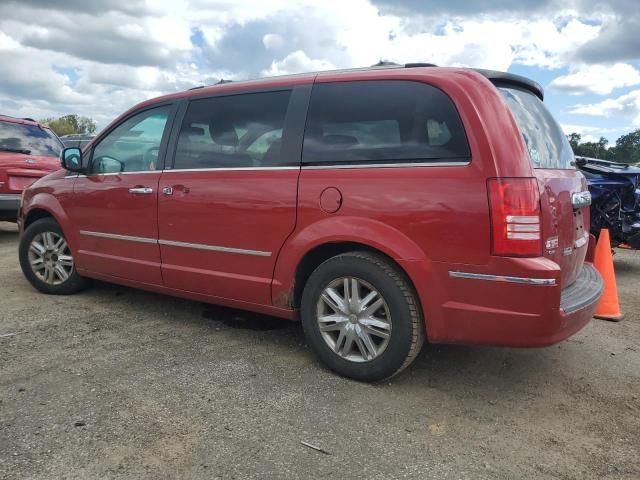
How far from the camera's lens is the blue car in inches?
260

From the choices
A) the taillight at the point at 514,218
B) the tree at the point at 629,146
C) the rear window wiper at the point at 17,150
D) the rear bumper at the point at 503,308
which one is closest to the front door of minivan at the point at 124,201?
the rear bumper at the point at 503,308

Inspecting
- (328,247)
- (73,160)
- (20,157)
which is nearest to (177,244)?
(328,247)

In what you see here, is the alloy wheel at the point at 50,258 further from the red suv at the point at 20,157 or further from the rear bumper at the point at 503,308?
the rear bumper at the point at 503,308

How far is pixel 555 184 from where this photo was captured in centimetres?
296

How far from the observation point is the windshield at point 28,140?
8.17 metres

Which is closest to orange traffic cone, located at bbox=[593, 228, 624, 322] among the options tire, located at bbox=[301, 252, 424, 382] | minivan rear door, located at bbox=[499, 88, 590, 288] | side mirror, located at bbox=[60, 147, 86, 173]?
minivan rear door, located at bbox=[499, 88, 590, 288]

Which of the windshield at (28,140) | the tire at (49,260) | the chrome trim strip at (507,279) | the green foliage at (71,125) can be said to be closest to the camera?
the chrome trim strip at (507,279)

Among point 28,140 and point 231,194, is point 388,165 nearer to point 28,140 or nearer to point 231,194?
point 231,194

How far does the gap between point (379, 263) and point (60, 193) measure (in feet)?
10.7

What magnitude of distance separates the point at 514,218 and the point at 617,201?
4.85 meters

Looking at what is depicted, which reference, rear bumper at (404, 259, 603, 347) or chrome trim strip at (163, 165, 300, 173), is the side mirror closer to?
chrome trim strip at (163, 165, 300, 173)

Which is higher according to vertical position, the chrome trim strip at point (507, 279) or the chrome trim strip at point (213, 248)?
the chrome trim strip at point (213, 248)

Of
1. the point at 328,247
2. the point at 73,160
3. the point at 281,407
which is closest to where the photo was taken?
the point at 281,407

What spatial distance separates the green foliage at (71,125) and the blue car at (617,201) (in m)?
89.9
